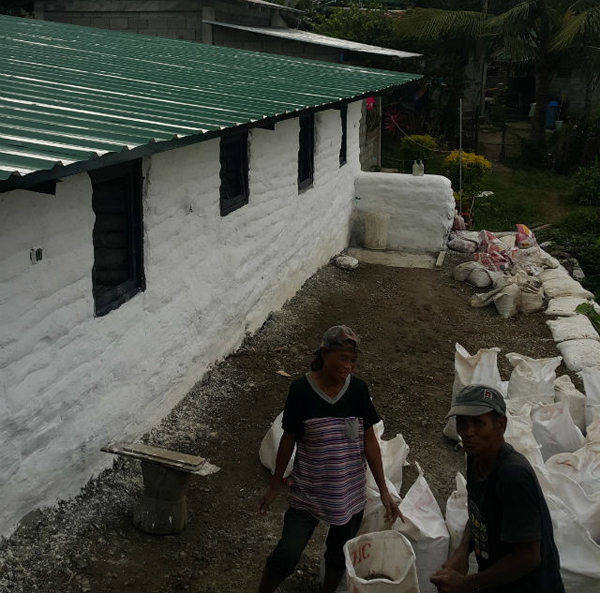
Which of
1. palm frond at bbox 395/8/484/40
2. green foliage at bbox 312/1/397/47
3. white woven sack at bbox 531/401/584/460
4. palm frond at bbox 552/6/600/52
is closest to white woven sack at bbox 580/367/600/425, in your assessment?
white woven sack at bbox 531/401/584/460

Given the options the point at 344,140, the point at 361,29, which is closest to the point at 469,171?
the point at 344,140

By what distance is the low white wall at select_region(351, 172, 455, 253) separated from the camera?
1249 centimetres

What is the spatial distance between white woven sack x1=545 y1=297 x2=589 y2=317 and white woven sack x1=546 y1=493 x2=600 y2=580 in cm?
571

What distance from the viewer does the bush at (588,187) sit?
17828mm

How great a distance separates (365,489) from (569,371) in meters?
4.49

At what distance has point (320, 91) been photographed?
9.20 meters

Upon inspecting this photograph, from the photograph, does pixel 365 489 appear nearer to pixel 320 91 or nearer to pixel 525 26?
pixel 320 91

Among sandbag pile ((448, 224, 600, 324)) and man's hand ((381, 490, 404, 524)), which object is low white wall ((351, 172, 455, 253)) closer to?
sandbag pile ((448, 224, 600, 324))

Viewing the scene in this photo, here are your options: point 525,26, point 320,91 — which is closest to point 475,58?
point 525,26

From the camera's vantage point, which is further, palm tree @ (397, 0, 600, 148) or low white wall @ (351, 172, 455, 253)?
palm tree @ (397, 0, 600, 148)

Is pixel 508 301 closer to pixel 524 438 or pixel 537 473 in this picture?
pixel 524 438

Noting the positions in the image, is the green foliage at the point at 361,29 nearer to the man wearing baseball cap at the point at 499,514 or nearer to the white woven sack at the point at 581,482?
the white woven sack at the point at 581,482

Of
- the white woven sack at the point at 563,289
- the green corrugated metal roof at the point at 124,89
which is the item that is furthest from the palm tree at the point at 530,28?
the white woven sack at the point at 563,289

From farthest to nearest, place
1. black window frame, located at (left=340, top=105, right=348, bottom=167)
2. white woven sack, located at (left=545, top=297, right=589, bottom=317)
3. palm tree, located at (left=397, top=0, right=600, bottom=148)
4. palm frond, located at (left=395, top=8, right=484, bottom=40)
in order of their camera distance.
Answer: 1. palm frond, located at (left=395, top=8, right=484, bottom=40)
2. palm tree, located at (left=397, top=0, right=600, bottom=148)
3. black window frame, located at (left=340, top=105, right=348, bottom=167)
4. white woven sack, located at (left=545, top=297, right=589, bottom=317)
